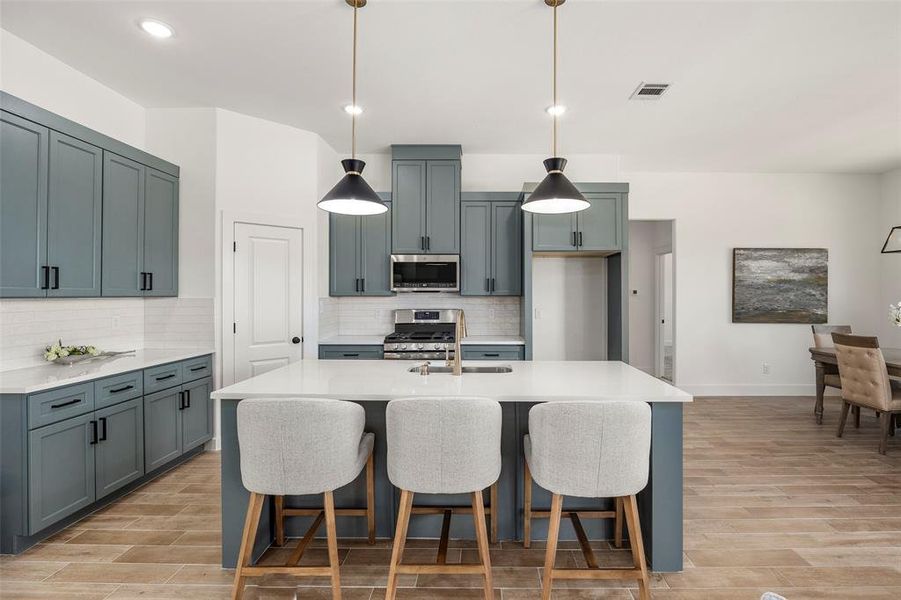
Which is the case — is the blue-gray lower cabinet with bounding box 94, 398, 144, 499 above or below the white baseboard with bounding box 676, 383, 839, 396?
above

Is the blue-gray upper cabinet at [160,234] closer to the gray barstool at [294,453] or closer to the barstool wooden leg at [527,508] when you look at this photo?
the gray barstool at [294,453]

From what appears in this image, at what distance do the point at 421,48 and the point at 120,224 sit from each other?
8.11 feet

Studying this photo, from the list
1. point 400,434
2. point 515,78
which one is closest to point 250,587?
Answer: point 400,434

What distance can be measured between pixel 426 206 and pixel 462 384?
→ 2.82 m

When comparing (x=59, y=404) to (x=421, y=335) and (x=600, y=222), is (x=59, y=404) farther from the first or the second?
(x=600, y=222)

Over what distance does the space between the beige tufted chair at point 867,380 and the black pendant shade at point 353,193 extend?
165 inches

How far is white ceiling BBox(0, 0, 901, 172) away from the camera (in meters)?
2.57

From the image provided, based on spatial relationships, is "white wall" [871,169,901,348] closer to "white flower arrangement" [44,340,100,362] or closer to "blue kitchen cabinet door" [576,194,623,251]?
"blue kitchen cabinet door" [576,194,623,251]

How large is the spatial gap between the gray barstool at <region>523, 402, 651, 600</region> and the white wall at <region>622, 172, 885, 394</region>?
15.0 feet

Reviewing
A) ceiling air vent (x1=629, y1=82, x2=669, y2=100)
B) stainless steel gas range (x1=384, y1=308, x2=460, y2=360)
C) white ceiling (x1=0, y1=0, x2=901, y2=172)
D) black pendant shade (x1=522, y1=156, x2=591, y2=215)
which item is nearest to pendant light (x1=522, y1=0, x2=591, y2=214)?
black pendant shade (x1=522, y1=156, x2=591, y2=215)

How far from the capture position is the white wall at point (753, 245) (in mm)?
5840

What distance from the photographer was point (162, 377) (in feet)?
10.6

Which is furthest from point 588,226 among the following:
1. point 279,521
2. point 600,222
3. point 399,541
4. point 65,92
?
point 65,92

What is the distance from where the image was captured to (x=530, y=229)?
443cm
